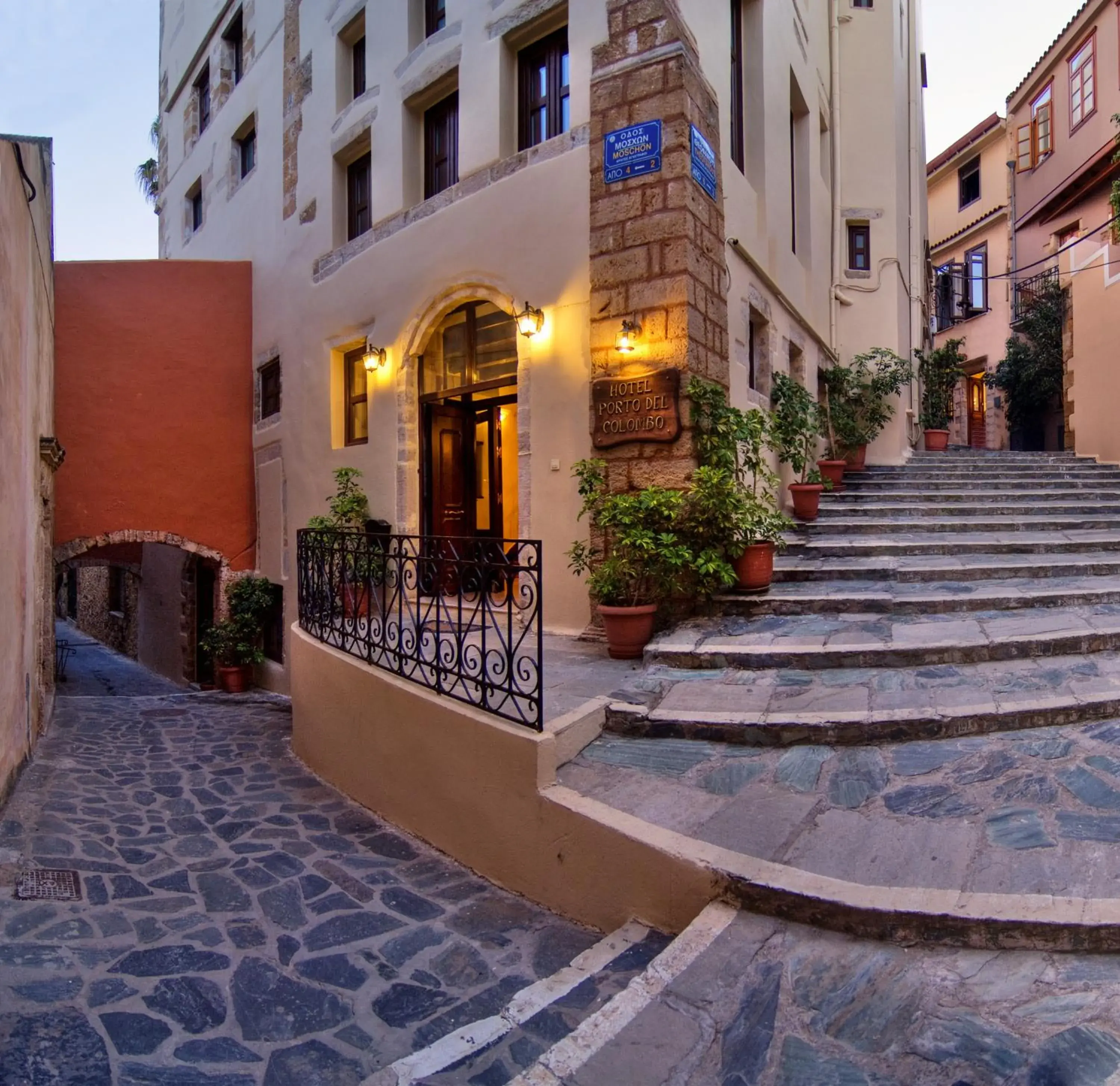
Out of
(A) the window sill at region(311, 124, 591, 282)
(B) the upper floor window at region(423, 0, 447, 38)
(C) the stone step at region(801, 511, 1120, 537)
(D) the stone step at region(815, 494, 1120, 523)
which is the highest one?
(B) the upper floor window at region(423, 0, 447, 38)

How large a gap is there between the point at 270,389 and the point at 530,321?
233 inches

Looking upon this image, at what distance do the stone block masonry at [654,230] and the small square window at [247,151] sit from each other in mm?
8048

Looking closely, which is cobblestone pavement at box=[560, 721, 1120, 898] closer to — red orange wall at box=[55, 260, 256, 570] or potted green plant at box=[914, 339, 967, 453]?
red orange wall at box=[55, 260, 256, 570]

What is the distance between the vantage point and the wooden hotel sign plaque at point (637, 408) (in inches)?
223

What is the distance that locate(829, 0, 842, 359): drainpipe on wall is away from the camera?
10.8 metres

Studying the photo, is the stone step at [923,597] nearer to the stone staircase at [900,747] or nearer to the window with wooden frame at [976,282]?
the stone staircase at [900,747]

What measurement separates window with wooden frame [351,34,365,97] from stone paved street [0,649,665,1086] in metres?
8.49

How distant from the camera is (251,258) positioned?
1141 cm

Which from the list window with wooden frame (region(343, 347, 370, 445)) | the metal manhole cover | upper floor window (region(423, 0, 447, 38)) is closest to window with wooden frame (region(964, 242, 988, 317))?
upper floor window (region(423, 0, 447, 38))

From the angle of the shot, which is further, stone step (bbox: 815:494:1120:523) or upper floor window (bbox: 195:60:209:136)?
upper floor window (bbox: 195:60:209:136)

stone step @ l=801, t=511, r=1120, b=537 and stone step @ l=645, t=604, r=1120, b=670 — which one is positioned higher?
stone step @ l=801, t=511, r=1120, b=537

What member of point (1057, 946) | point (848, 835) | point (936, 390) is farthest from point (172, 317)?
point (936, 390)

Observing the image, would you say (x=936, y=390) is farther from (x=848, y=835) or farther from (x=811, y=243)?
(x=848, y=835)

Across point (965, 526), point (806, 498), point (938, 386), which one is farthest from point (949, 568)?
point (938, 386)
